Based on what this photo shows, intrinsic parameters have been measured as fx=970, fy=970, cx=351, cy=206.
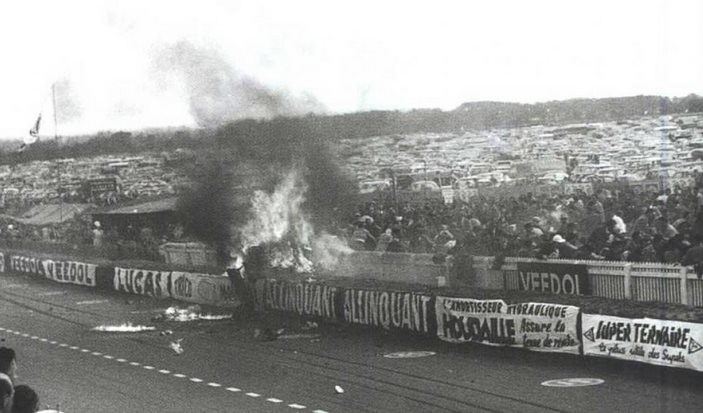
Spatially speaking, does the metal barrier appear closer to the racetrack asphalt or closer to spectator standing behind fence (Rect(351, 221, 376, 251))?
the racetrack asphalt

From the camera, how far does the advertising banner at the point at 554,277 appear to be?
20000 millimetres

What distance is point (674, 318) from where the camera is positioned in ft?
51.6

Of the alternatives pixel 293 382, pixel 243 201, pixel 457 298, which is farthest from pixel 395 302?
pixel 243 201

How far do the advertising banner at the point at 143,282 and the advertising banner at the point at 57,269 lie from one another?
3.08 metres

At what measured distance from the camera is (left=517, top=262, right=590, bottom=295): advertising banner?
2000 centimetres

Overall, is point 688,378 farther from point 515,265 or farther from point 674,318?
point 515,265

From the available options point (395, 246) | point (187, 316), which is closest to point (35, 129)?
point (187, 316)

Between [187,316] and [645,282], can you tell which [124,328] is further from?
[645,282]

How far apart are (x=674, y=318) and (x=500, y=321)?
4.41 m

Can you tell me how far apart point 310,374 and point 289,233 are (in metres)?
14.3

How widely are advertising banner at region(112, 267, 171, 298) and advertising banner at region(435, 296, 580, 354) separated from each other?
1592 centimetres

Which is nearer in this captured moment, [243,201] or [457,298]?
[457,298]

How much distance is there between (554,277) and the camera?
20703 mm

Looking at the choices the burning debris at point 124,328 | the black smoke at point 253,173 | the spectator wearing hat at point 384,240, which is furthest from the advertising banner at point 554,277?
the black smoke at point 253,173
